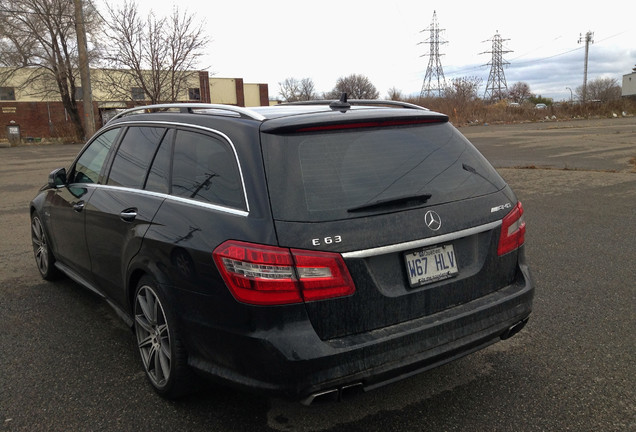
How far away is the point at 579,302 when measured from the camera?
4.44 meters

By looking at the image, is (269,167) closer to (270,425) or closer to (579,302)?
(270,425)

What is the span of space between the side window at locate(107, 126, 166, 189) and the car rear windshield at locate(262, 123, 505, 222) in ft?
4.00

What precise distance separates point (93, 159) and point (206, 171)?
1980mm

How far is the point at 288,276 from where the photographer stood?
2.36 m

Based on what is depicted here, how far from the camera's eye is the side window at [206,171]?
2674 millimetres

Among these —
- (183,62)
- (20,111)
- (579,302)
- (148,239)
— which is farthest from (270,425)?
(20,111)

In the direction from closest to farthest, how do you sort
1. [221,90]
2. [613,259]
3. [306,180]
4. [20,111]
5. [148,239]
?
[306,180] → [148,239] → [613,259] → [20,111] → [221,90]

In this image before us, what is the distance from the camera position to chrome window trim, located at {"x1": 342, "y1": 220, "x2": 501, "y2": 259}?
8.00 ft

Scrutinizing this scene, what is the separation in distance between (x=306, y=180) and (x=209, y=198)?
0.59 metres

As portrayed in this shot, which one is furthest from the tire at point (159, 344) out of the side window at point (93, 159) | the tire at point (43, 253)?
the tire at point (43, 253)

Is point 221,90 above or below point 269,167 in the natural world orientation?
above

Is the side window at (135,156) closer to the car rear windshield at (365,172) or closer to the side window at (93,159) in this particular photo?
the side window at (93,159)

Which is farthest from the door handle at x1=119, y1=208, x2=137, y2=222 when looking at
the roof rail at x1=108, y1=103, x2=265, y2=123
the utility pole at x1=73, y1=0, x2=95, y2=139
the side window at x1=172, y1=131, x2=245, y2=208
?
the utility pole at x1=73, y1=0, x2=95, y2=139

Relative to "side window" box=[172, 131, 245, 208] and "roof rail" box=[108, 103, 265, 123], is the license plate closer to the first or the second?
"side window" box=[172, 131, 245, 208]
